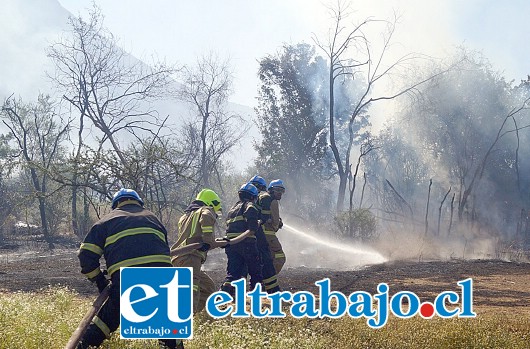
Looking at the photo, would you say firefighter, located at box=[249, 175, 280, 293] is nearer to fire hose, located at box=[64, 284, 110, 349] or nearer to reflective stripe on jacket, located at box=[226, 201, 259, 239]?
reflective stripe on jacket, located at box=[226, 201, 259, 239]

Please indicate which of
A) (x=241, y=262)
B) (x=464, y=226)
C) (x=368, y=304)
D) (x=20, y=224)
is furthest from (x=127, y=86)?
(x=368, y=304)

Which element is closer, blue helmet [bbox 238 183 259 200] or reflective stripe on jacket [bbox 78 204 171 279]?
reflective stripe on jacket [bbox 78 204 171 279]

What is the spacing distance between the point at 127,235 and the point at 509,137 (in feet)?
93.6

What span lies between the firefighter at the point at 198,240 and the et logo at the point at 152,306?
1.11 meters

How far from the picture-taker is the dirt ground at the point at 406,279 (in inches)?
364

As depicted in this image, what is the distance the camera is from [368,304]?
7.42 meters

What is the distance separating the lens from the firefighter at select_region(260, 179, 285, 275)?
910cm

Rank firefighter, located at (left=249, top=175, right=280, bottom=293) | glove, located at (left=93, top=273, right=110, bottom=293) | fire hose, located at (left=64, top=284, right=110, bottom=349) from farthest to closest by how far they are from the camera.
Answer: firefighter, located at (left=249, top=175, right=280, bottom=293), glove, located at (left=93, top=273, right=110, bottom=293), fire hose, located at (left=64, top=284, right=110, bottom=349)

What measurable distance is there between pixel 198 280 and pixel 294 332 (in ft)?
4.35

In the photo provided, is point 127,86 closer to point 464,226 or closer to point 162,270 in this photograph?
point 464,226

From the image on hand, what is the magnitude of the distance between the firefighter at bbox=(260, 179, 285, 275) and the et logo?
11.7 feet

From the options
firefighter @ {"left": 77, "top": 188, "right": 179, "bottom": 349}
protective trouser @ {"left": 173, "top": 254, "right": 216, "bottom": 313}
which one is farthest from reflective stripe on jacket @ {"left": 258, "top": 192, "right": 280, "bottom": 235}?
firefighter @ {"left": 77, "top": 188, "right": 179, "bottom": 349}

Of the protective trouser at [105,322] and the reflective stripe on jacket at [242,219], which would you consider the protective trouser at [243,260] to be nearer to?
the reflective stripe on jacket at [242,219]

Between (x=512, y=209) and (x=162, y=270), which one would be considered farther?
(x=512, y=209)
